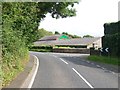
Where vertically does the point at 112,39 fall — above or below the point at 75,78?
above

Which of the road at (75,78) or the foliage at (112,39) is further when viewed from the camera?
the foliage at (112,39)

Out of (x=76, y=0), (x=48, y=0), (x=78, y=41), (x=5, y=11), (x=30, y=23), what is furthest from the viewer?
(x=78, y=41)

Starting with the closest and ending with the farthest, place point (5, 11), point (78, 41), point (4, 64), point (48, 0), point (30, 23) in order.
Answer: point (4, 64) → point (5, 11) → point (30, 23) → point (48, 0) → point (78, 41)

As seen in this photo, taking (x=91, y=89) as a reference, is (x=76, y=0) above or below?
above

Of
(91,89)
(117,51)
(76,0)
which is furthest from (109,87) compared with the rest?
(76,0)

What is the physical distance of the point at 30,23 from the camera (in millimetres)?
27562

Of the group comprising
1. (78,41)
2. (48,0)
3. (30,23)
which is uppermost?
(48,0)

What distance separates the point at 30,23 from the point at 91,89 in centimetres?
1381

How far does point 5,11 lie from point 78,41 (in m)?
87.5

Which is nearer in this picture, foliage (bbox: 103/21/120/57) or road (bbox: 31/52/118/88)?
road (bbox: 31/52/118/88)

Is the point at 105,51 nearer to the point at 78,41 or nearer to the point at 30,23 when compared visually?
the point at 30,23

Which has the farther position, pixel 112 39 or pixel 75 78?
pixel 112 39

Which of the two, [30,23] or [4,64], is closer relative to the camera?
[4,64]

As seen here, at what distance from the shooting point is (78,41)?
4119 inches
